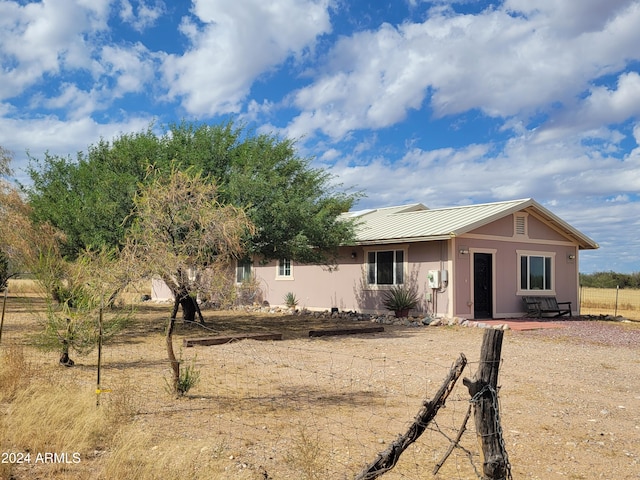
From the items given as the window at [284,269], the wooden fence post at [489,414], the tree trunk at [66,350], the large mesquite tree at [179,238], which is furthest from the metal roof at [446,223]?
the wooden fence post at [489,414]

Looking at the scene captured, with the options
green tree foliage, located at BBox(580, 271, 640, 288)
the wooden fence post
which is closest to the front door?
the wooden fence post

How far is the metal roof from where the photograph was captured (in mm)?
19516

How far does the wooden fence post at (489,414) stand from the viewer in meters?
4.14

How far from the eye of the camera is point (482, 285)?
20609 millimetres

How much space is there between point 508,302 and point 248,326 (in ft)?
29.4

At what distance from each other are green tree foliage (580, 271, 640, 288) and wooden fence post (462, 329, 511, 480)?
6162 centimetres

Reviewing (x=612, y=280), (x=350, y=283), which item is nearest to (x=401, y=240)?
(x=350, y=283)

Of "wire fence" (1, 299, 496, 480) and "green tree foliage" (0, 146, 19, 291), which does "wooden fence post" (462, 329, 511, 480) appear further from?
"green tree foliage" (0, 146, 19, 291)

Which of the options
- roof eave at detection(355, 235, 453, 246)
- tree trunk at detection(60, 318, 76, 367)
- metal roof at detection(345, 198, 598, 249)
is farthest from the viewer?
metal roof at detection(345, 198, 598, 249)

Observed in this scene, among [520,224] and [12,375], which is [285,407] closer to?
[12,375]

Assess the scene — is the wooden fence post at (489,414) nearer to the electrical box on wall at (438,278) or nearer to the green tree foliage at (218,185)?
the green tree foliage at (218,185)

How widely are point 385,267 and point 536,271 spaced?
18.2ft

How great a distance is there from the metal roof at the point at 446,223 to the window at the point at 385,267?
2.32ft

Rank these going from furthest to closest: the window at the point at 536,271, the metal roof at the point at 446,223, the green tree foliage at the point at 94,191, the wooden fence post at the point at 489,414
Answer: the window at the point at 536,271 < the metal roof at the point at 446,223 < the green tree foliage at the point at 94,191 < the wooden fence post at the point at 489,414
